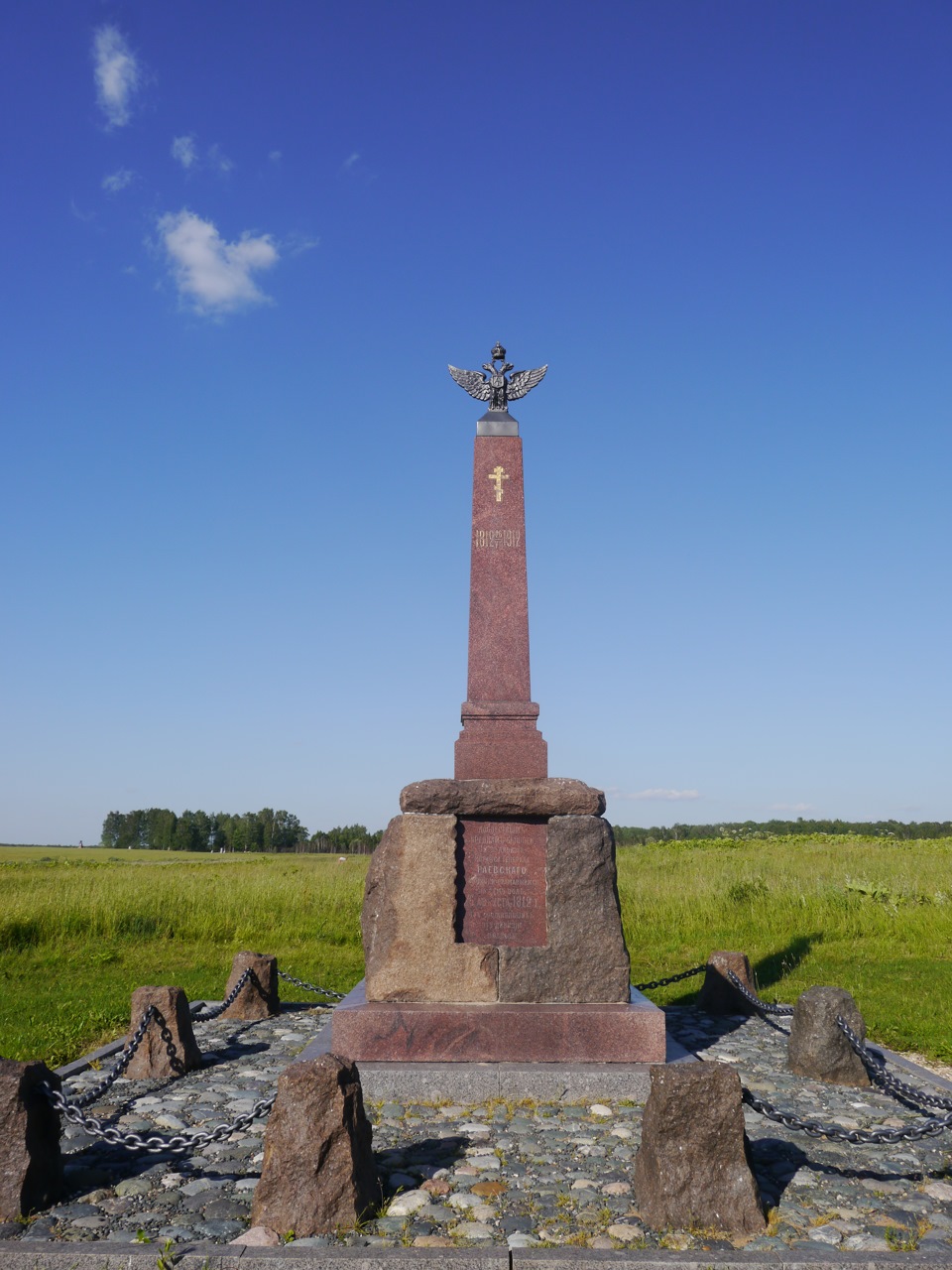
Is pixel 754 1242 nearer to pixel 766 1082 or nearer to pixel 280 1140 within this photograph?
pixel 280 1140

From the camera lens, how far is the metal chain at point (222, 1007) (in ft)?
26.8

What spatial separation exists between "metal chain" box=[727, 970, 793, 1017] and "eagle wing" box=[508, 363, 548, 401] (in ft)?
18.2

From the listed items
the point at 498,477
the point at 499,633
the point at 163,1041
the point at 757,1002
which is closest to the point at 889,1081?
the point at 757,1002

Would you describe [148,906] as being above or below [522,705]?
below

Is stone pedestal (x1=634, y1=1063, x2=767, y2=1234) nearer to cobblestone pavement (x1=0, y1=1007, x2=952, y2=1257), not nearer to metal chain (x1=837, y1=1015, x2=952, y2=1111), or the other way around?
cobblestone pavement (x1=0, y1=1007, x2=952, y2=1257)

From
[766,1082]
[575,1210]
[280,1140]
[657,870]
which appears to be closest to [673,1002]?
[766,1082]

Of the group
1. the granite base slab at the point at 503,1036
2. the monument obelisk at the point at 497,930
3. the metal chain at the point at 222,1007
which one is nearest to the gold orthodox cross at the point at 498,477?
the monument obelisk at the point at 497,930

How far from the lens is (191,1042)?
6715mm

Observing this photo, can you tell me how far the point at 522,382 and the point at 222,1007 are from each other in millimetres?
6049

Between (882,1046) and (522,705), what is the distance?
13.7 ft

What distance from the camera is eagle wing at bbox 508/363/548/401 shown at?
8.37m

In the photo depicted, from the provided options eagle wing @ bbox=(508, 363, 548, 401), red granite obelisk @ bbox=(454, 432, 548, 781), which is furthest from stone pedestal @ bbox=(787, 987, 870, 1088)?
eagle wing @ bbox=(508, 363, 548, 401)

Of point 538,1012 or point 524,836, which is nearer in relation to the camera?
point 538,1012

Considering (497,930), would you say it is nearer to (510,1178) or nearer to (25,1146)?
(510,1178)
